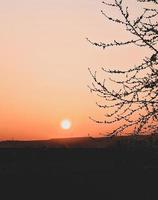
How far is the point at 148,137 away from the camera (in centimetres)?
979

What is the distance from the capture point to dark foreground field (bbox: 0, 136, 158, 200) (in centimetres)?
1255

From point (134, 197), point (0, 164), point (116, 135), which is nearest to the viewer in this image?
point (116, 135)

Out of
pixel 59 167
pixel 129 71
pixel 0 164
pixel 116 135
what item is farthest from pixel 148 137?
pixel 0 164

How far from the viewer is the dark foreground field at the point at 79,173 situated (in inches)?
494

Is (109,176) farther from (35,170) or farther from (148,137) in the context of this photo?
(148,137)

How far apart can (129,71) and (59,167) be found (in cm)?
454

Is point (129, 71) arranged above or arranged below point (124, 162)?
above

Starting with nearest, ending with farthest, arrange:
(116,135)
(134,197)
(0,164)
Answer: (116,135) → (134,197) → (0,164)

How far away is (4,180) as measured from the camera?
12680 mm

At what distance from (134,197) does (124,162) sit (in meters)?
1.40

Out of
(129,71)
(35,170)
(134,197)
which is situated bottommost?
(134,197)

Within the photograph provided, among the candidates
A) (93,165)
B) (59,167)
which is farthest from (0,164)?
(93,165)

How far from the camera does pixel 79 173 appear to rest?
13.0m

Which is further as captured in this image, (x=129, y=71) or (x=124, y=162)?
(x=124, y=162)
